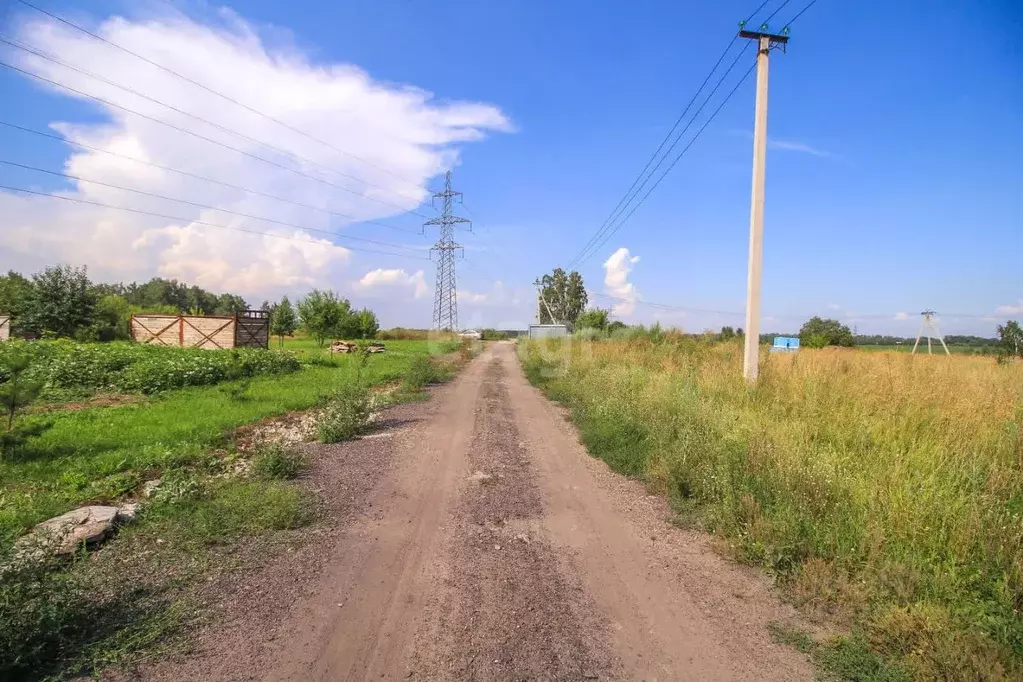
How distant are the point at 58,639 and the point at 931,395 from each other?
859 centimetres

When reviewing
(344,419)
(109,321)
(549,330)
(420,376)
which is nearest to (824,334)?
(549,330)

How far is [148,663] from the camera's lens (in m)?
3.01

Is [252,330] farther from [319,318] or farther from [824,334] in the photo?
[824,334]

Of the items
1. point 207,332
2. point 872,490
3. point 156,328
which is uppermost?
point 156,328

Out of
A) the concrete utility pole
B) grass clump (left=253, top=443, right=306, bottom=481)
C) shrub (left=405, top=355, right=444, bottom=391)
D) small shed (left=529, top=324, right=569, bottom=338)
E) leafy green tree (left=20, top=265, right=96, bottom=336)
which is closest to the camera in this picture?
grass clump (left=253, top=443, right=306, bottom=481)

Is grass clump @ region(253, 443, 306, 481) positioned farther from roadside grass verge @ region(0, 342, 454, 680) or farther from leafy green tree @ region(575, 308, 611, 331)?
leafy green tree @ region(575, 308, 611, 331)

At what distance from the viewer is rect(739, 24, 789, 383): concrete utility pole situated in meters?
9.30

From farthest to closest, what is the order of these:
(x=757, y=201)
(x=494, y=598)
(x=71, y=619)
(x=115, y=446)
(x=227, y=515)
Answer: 1. (x=757, y=201)
2. (x=115, y=446)
3. (x=227, y=515)
4. (x=494, y=598)
5. (x=71, y=619)

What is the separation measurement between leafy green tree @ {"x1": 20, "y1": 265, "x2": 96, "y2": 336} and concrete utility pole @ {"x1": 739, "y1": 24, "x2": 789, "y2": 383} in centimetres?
3515

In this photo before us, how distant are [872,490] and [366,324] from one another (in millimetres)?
50695

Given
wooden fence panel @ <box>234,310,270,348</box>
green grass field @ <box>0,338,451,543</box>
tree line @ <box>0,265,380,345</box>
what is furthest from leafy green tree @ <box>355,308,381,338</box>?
green grass field @ <box>0,338,451,543</box>

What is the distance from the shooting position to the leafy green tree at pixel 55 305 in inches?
1175

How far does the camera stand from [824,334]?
34469mm

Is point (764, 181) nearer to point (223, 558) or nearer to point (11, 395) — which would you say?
point (223, 558)
